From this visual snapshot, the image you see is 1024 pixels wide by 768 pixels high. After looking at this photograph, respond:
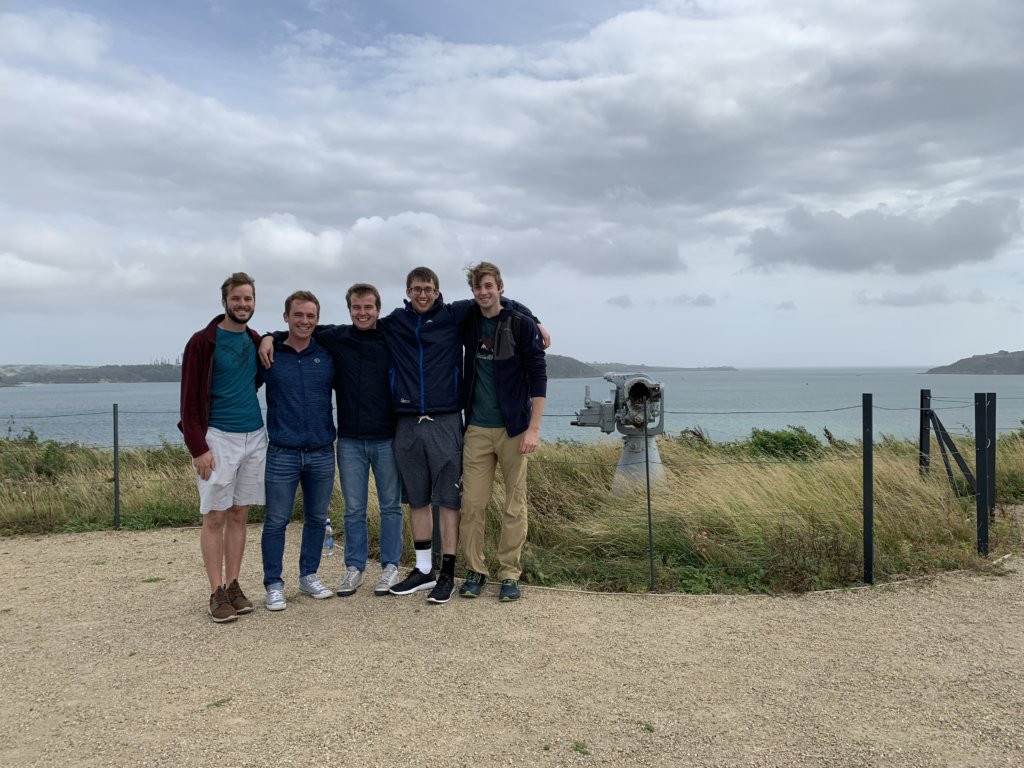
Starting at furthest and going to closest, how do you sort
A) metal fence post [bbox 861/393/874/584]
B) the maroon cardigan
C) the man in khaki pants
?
metal fence post [bbox 861/393/874/584], the man in khaki pants, the maroon cardigan

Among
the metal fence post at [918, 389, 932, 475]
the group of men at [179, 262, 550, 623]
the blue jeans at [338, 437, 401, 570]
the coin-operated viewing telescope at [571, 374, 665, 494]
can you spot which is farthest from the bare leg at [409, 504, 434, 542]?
the metal fence post at [918, 389, 932, 475]

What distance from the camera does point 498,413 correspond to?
501 cm

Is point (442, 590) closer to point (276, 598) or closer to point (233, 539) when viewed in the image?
point (276, 598)

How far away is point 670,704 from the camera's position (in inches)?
136

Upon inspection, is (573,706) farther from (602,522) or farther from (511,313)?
(602,522)

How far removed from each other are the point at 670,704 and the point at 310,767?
1572 millimetres

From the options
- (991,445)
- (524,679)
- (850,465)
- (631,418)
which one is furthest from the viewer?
(850,465)

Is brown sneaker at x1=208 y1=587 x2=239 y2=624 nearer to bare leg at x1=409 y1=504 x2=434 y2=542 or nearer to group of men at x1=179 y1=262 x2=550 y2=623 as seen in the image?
group of men at x1=179 y1=262 x2=550 y2=623

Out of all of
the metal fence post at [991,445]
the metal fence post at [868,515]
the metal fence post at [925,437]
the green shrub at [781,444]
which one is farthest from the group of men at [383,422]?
the green shrub at [781,444]

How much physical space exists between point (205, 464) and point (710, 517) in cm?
394

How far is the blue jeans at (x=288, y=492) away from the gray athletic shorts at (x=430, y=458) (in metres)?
0.49

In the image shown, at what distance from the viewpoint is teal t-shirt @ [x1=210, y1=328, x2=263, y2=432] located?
457 centimetres

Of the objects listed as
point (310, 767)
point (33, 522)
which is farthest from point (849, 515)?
point (33, 522)

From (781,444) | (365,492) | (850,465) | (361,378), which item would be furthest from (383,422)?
(781,444)
